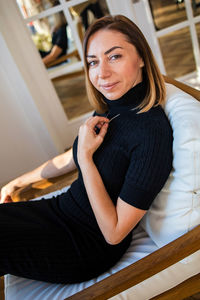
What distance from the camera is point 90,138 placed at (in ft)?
3.14

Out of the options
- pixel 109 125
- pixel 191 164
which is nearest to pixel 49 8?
pixel 109 125

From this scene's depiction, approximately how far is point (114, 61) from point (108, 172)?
1.33ft

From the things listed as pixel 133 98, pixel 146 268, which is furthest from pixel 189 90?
pixel 146 268

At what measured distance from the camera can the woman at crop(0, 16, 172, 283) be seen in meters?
0.83

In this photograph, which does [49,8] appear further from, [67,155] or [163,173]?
[163,173]

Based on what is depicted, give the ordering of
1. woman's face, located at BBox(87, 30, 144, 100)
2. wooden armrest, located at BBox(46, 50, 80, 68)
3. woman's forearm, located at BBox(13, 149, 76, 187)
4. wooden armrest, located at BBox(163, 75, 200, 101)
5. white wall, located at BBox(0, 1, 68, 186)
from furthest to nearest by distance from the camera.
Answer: wooden armrest, located at BBox(46, 50, 80, 68), white wall, located at BBox(0, 1, 68, 186), woman's forearm, located at BBox(13, 149, 76, 187), wooden armrest, located at BBox(163, 75, 200, 101), woman's face, located at BBox(87, 30, 144, 100)

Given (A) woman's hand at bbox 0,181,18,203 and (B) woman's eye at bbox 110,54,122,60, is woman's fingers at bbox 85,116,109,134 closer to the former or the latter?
(B) woman's eye at bbox 110,54,122,60

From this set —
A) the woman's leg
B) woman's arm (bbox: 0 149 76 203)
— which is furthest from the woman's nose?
the woman's leg

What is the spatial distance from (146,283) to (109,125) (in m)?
0.59

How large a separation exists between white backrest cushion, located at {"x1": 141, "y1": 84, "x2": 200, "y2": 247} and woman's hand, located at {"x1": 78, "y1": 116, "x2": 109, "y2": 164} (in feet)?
0.84

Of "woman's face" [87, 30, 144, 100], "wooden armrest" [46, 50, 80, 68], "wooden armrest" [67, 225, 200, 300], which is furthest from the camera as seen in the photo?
"wooden armrest" [46, 50, 80, 68]

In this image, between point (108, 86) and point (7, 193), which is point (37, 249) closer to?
point (7, 193)

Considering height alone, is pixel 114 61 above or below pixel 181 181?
above

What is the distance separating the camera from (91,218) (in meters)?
1.03
